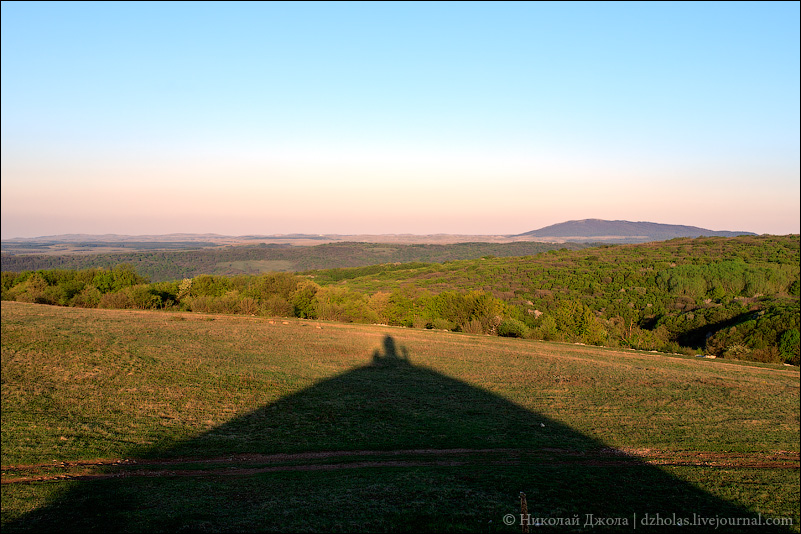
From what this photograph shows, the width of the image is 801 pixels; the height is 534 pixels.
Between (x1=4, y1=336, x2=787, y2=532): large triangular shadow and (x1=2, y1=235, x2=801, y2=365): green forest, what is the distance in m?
28.5

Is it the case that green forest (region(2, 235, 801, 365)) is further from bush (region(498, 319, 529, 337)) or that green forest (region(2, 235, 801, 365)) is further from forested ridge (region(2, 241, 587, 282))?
forested ridge (region(2, 241, 587, 282))

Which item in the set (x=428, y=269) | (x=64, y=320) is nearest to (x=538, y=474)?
(x=64, y=320)

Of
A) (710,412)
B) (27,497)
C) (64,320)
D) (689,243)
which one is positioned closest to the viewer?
(27,497)

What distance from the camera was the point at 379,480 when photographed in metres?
10.3

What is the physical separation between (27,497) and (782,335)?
1725 inches

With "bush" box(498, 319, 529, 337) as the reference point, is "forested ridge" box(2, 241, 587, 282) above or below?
above

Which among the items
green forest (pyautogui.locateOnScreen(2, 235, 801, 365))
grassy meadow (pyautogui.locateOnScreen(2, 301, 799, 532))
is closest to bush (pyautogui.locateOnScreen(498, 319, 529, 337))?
green forest (pyautogui.locateOnScreen(2, 235, 801, 365))

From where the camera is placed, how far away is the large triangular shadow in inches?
313

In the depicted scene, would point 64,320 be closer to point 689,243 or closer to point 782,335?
point 782,335

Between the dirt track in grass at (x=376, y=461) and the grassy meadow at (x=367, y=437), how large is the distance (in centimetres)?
8

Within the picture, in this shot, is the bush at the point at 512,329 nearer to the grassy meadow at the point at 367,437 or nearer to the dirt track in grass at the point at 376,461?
the grassy meadow at the point at 367,437

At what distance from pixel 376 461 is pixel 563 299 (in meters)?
47.8

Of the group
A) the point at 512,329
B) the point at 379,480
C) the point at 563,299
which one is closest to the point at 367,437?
the point at 379,480

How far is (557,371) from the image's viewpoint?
25297 mm
